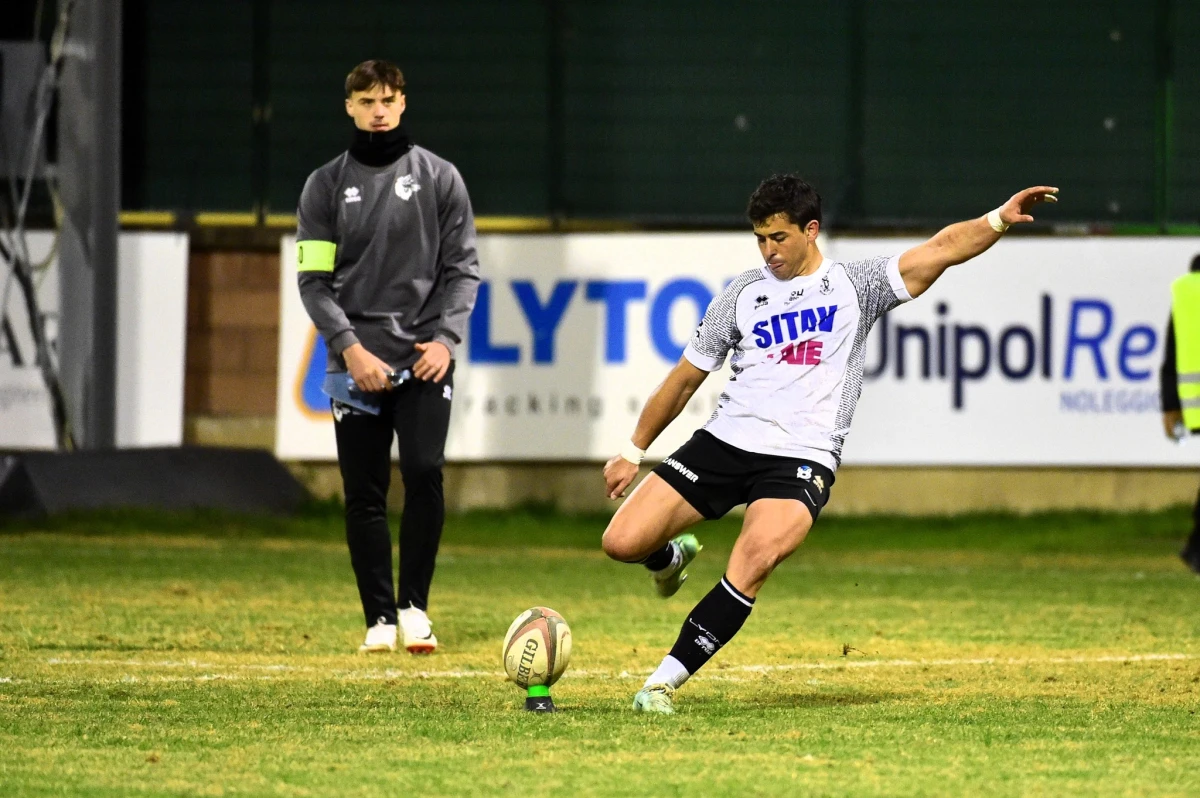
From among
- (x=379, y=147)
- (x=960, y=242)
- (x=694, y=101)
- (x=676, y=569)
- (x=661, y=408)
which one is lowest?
(x=676, y=569)

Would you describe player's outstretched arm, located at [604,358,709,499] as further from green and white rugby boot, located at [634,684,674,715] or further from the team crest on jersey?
the team crest on jersey

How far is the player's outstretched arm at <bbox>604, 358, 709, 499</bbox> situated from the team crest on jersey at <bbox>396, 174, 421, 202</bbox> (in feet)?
6.43

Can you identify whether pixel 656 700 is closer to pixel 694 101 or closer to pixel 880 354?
pixel 880 354

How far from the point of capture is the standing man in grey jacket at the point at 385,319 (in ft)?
28.1

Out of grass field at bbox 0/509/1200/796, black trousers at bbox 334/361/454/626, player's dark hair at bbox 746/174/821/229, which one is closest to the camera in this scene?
grass field at bbox 0/509/1200/796

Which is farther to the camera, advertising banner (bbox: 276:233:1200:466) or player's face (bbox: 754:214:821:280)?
advertising banner (bbox: 276:233:1200:466)

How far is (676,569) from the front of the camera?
7637 millimetres

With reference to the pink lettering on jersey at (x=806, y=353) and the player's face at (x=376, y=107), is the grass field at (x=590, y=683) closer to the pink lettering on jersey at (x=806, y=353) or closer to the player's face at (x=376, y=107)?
the pink lettering on jersey at (x=806, y=353)

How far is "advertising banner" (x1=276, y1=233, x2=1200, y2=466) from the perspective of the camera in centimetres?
1628

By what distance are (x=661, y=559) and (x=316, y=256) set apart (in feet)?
6.99

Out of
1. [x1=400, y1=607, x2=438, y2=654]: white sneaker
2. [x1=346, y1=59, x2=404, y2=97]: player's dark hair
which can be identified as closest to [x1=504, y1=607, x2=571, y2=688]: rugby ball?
[x1=400, y1=607, x2=438, y2=654]: white sneaker

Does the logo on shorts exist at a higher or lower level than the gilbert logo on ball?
higher

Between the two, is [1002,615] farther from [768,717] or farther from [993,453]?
[993,453]

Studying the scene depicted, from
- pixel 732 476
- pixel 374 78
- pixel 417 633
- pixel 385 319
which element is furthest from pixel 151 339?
pixel 732 476
